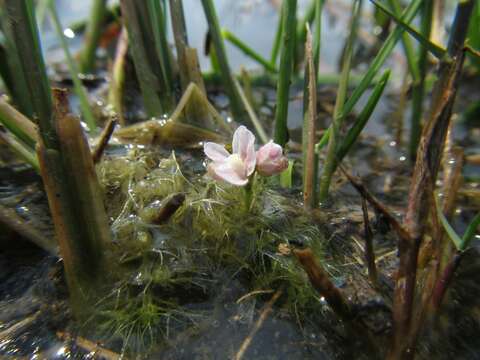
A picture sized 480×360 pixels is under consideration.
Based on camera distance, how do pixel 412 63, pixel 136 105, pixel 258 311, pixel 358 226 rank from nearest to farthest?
1. pixel 258 311
2. pixel 358 226
3. pixel 412 63
4. pixel 136 105

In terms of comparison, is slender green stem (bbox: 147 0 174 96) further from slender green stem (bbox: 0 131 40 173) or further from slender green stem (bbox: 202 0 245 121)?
slender green stem (bbox: 0 131 40 173)

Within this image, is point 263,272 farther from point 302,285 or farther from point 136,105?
point 136,105

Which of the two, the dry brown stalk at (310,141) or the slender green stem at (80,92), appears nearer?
the dry brown stalk at (310,141)

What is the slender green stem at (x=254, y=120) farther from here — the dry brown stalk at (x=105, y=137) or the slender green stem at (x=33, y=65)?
the slender green stem at (x=33, y=65)

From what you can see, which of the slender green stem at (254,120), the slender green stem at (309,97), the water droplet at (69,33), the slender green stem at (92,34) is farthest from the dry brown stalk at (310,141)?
the water droplet at (69,33)

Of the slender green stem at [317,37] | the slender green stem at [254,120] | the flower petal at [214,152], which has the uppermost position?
the slender green stem at [317,37]

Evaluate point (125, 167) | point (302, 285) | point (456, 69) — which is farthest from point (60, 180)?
point (456, 69)

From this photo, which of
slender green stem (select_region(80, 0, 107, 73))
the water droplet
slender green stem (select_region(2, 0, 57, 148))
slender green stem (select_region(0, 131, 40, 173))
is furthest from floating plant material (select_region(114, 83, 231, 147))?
the water droplet
